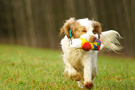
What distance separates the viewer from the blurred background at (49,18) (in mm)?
20062

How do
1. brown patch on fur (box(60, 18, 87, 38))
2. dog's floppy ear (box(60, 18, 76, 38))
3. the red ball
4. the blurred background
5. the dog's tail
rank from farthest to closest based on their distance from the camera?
the blurred background, the dog's tail, dog's floppy ear (box(60, 18, 76, 38)), brown patch on fur (box(60, 18, 87, 38)), the red ball

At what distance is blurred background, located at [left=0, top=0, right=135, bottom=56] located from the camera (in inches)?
790

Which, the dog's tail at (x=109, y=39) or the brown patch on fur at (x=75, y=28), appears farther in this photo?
the dog's tail at (x=109, y=39)

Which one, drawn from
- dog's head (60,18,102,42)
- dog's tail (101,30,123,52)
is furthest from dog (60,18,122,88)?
dog's tail (101,30,123,52)

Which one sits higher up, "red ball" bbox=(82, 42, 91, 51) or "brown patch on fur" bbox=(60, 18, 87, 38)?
"brown patch on fur" bbox=(60, 18, 87, 38)

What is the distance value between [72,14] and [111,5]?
3.89 metres

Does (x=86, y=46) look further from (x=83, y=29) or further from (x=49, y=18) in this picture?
(x=49, y=18)

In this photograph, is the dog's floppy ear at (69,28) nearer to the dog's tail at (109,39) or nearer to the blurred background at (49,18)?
the dog's tail at (109,39)

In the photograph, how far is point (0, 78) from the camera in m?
5.13

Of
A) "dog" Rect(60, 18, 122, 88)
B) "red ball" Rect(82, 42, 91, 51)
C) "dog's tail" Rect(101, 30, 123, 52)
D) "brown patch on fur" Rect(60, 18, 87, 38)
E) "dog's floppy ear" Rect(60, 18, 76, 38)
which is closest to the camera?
"red ball" Rect(82, 42, 91, 51)

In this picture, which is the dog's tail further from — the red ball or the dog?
the red ball

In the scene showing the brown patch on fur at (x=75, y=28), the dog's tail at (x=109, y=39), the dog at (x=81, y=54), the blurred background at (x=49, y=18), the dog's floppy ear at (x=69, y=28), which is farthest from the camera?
the blurred background at (x=49, y=18)

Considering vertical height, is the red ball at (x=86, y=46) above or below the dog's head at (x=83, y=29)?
below

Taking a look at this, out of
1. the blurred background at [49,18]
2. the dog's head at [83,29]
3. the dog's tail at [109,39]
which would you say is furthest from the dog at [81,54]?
the blurred background at [49,18]
